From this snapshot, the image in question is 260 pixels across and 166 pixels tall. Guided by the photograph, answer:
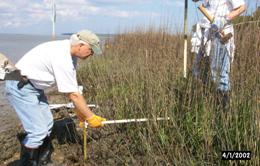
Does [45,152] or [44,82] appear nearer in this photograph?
[44,82]

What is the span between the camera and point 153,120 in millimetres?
3496

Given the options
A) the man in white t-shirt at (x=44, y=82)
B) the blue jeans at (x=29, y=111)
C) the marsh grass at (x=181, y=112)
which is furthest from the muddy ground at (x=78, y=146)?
the blue jeans at (x=29, y=111)

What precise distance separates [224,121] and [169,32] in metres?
2.80

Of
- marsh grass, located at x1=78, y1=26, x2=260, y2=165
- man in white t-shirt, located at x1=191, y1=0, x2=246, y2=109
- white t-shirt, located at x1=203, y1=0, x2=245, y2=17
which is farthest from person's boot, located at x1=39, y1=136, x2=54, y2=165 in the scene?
white t-shirt, located at x1=203, y1=0, x2=245, y2=17

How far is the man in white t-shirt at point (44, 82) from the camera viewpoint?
11.0 ft

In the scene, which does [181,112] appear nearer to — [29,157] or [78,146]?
[78,146]

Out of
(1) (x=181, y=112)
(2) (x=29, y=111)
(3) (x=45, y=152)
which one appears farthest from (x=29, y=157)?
(1) (x=181, y=112)

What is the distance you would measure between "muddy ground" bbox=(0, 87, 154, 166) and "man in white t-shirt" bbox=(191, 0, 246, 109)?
39.7 inches

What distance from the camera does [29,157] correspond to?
11.9 ft

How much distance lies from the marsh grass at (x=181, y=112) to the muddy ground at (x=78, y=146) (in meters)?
0.02

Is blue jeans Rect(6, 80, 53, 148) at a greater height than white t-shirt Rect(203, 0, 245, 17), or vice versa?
white t-shirt Rect(203, 0, 245, 17)

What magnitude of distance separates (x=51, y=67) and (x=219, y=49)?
1.61 metres

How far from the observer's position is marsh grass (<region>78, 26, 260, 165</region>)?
290 centimetres

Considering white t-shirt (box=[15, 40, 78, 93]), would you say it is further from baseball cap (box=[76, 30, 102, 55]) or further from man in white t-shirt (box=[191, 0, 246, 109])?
man in white t-shirt (box=[191, 0, 246, 109])
